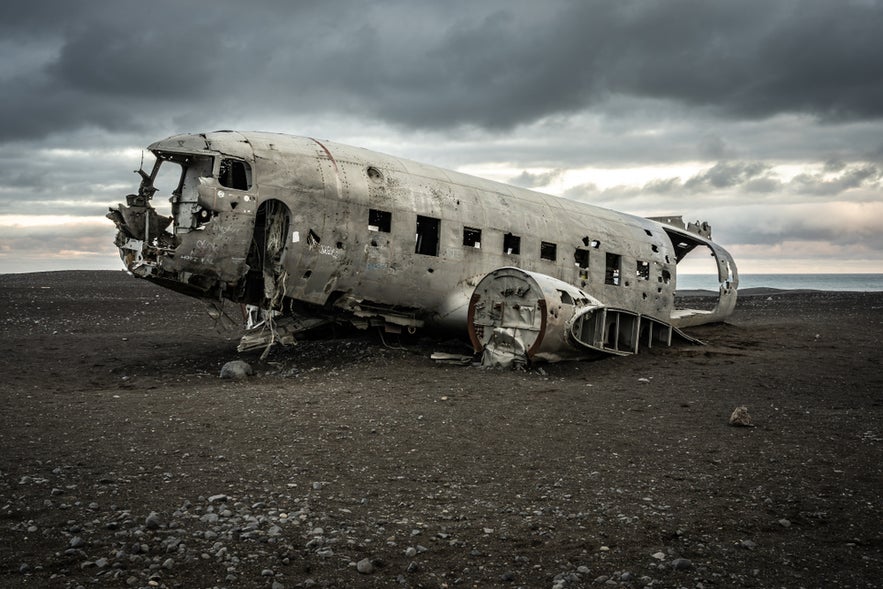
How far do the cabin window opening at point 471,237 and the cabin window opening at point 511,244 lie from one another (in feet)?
2.03

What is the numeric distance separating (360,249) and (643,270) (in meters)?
8.90

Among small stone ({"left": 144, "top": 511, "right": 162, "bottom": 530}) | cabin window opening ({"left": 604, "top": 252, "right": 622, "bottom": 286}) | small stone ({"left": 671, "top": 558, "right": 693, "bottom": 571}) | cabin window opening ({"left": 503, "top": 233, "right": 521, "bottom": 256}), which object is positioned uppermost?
cabin window opening ({"left": 503, "top": 233, "right": 521, "bottom": 256})

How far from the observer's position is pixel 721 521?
6.03 metres

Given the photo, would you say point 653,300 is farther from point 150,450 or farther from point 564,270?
point 150,450

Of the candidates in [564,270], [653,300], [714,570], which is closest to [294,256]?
[564,270]

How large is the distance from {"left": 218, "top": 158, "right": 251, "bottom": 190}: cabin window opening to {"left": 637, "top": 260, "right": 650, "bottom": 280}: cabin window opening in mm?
10680

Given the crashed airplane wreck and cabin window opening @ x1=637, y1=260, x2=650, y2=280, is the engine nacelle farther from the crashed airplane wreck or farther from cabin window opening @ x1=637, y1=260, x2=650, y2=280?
cabin window opening @ x1=637, y1=260, x2=650, y2=280

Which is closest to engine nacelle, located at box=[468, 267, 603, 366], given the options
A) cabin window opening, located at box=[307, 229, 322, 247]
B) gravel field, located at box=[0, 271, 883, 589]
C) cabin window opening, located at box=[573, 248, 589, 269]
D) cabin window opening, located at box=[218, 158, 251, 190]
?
gravel field, located at box=[0, 271, 883, 589]

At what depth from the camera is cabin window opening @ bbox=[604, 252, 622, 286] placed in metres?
17.8

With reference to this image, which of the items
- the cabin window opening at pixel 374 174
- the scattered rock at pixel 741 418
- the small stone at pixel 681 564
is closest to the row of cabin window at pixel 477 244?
the cabin window opening at pixel 374 174

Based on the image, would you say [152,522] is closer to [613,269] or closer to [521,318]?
[521,318]

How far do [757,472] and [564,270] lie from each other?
31.2 ft

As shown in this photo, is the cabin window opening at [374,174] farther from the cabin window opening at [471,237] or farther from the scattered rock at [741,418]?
the scattered rock at [741,418]

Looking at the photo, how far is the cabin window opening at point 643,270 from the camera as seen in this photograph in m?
18.5
